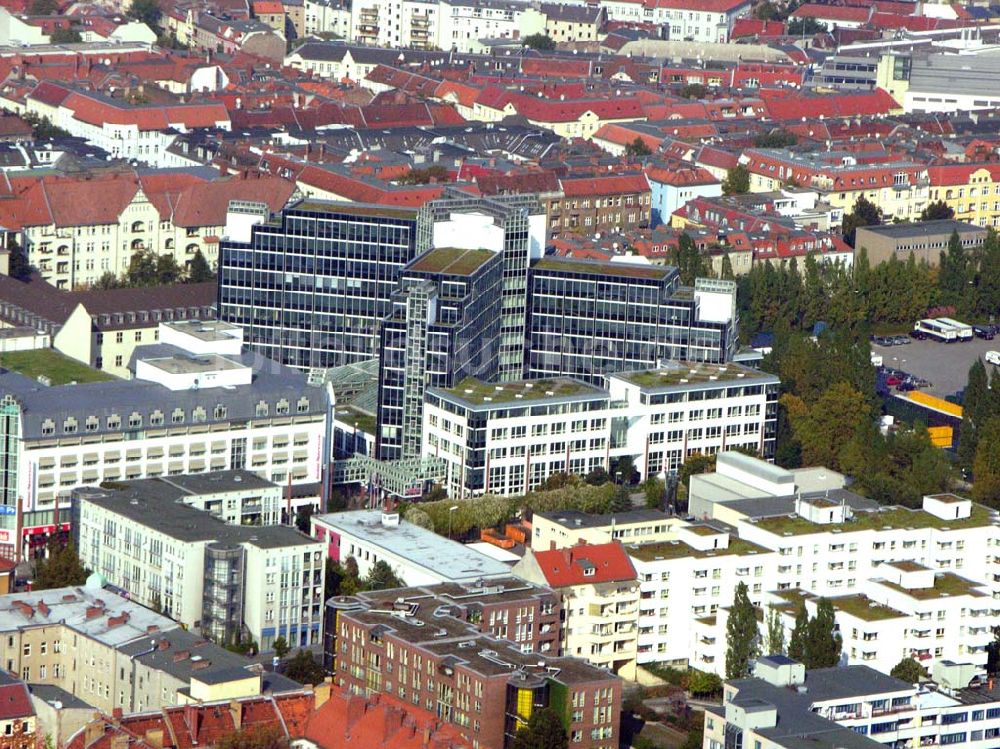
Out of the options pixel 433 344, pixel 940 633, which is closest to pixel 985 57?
pixel 433 344

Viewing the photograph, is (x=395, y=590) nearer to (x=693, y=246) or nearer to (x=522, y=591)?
(x=522, y=591)

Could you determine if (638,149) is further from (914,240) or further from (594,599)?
(594,599)

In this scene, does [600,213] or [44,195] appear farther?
[600,213]

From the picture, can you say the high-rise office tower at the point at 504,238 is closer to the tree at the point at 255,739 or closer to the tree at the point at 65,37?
the tree at the point at 255,739

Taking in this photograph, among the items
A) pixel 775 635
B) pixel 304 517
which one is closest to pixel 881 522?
pixel 775 635

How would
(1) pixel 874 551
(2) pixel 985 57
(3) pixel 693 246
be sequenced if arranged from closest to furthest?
(1) pixel 874 551 → (3) pixel 693 246 → (2) pixel 985 57

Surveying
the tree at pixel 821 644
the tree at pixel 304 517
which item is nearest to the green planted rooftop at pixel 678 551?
the tree at pixel 821 644

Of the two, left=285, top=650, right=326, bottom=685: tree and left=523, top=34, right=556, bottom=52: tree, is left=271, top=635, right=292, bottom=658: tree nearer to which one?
left=285, top=650, right=326, bottom=685: tree
